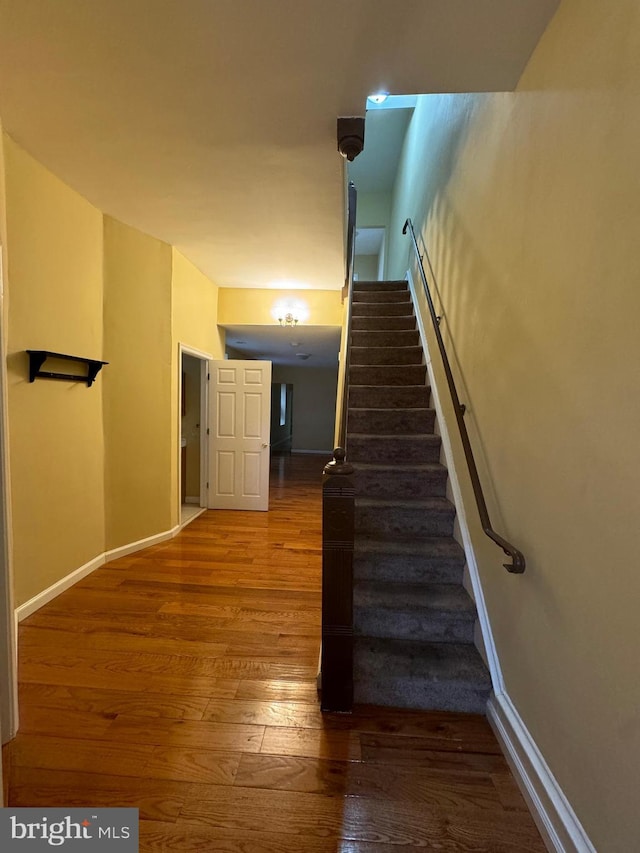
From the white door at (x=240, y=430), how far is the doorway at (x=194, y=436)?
0.36 ft

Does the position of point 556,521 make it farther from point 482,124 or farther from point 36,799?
point 482,124

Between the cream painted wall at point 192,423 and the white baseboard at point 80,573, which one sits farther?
the cream painted wall at point 192,423

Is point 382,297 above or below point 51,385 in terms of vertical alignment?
above

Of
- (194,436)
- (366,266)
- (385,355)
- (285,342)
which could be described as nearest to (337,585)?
(385,355)

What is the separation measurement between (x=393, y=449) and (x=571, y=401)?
159 centimetres

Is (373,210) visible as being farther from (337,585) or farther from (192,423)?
(337,585)

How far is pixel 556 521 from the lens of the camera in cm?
126

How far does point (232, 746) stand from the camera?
1486mm

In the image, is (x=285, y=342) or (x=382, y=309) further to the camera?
(x=285, y=342)

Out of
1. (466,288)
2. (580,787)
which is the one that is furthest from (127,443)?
(580,787)

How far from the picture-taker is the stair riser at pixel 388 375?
3.32m

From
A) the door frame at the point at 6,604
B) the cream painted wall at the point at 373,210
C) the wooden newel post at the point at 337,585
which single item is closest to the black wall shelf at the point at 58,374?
the door frame at the point at 6,604

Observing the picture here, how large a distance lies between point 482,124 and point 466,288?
87 cm

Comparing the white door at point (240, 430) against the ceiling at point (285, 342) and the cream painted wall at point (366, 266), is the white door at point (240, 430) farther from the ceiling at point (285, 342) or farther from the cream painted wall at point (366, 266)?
the cream painted wall at point (366, 266)
